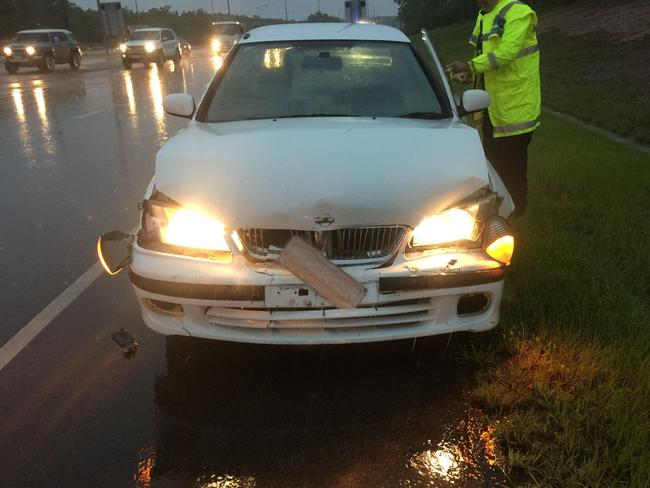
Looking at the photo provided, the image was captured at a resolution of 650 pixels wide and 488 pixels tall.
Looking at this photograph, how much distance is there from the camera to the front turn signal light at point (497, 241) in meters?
2.96

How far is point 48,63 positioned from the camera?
29.1 meters

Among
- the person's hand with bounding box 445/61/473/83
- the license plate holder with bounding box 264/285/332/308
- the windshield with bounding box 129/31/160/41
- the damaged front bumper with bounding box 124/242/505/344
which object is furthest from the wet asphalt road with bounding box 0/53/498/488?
the windshield with bounding box 129/31/160/41

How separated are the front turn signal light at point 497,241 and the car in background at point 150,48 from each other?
3128 cm

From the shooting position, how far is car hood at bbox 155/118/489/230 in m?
2.85

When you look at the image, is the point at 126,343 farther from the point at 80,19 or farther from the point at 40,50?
the point at 80,19

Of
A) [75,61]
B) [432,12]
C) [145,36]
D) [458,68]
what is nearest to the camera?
[458,68]

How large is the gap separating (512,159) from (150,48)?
99.3 feet

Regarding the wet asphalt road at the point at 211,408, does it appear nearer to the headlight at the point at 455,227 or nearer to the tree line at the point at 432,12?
the headlight at the point at 455,227

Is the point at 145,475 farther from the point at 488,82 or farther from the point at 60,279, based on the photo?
the point at 488,82

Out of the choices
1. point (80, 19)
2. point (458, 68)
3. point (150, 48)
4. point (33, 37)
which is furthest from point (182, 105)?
point (80, 19)

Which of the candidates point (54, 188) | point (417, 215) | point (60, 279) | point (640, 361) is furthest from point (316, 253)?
point (54, 188)

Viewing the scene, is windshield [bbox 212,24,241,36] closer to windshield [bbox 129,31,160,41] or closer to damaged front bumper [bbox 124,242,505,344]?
windshield [bbox 129,31,160,41]

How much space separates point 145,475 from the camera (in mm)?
2521

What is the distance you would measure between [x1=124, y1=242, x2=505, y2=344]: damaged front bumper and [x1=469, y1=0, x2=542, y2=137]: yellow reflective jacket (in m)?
2.34
